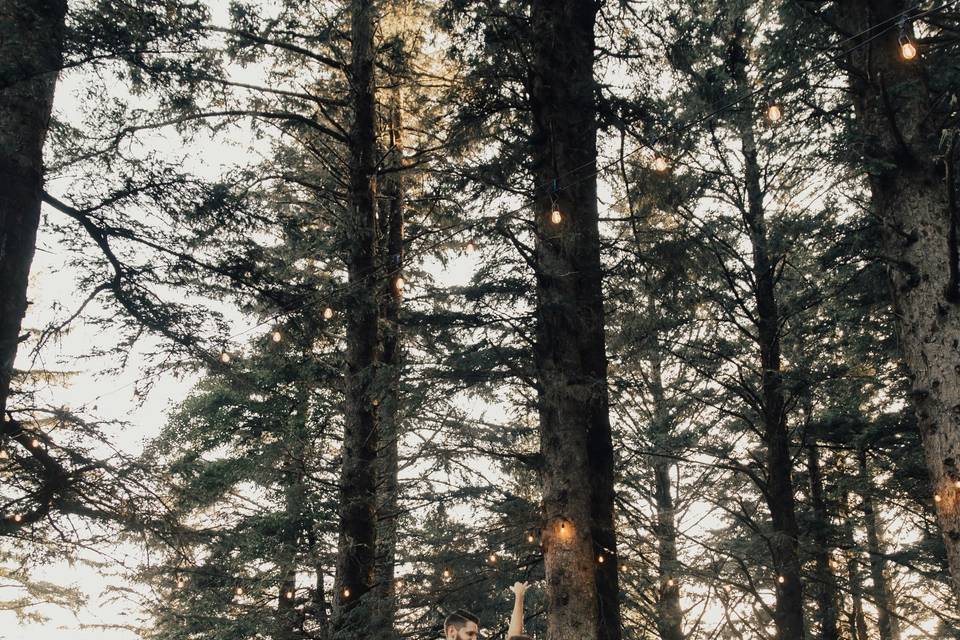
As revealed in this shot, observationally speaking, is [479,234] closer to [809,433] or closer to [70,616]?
[809,433]

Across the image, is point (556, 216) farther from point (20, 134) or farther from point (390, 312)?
point (390, 312)

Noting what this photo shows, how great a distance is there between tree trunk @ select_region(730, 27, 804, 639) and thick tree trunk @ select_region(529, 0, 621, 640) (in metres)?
2.61

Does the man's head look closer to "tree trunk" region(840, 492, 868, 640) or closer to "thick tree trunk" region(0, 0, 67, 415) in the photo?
"thick tree trunk" region(0, 0, 67, 415)

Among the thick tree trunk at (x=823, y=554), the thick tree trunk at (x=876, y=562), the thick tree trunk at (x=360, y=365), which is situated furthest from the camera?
the thick tree trunk at (x=876, y=562)

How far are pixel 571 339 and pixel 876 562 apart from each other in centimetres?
1088

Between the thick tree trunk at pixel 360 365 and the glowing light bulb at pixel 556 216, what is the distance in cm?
270

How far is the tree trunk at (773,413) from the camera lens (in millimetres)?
8477

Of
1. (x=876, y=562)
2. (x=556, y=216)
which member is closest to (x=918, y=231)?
(x=556, y=216)

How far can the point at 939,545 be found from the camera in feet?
34.6

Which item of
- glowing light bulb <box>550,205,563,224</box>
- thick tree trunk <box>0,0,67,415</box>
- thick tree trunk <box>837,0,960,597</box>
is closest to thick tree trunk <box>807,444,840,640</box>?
thick tree trunk <box>837,0,960,597</box>

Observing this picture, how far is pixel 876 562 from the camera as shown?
12.6m

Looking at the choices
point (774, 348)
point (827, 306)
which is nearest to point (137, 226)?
point (774, 348)

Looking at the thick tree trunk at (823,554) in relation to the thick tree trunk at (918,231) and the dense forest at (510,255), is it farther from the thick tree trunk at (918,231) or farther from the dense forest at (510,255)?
the thick tree trunk at (918,231)

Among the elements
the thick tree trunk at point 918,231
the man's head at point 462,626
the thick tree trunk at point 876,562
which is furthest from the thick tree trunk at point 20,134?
the thick tree trunk at point 876,562
